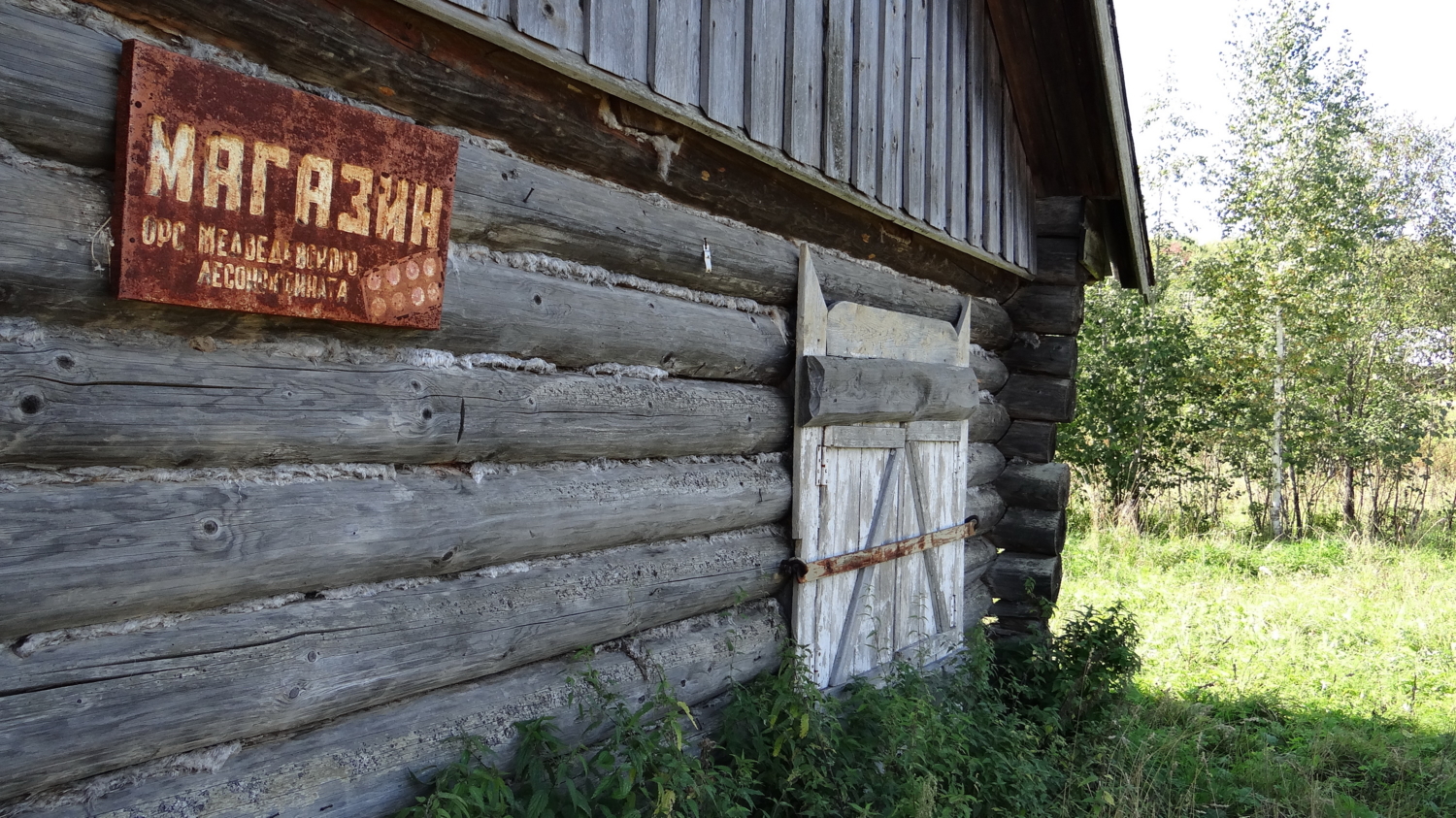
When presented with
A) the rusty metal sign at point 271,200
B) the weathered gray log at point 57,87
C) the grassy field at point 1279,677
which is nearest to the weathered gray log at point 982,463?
the grassy field at point 1279,677

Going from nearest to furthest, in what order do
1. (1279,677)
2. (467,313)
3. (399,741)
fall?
(399,741) < (467,313) < (1279,677)

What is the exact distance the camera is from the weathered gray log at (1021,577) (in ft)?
21.7

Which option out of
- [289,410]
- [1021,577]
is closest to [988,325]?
Result: [1021,577]

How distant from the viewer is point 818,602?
4160mm

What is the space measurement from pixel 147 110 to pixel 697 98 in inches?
70.3

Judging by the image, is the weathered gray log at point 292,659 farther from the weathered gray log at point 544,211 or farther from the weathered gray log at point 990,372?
the weathered gray log at point 990,372

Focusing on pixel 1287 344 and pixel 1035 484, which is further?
pixel 1287 344

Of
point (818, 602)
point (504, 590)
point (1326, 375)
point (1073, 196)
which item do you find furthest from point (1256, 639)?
point (504, 590)

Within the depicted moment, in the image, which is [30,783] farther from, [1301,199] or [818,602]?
[1301,199]

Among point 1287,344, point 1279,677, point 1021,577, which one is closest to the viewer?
point 1021,577

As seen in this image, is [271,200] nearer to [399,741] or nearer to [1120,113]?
[399,741]

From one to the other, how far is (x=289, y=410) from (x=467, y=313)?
563mm

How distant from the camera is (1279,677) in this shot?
7605 millimetres

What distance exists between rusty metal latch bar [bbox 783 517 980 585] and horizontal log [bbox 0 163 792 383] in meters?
0.81
